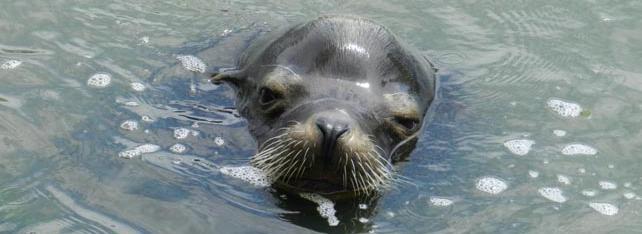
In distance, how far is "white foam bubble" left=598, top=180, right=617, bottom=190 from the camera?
6.75 m

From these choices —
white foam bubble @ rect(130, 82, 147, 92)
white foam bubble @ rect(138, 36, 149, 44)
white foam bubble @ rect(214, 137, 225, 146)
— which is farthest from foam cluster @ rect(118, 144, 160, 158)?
white foam bubble @ rect(138, 36, 149, 44)

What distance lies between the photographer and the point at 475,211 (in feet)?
20.7

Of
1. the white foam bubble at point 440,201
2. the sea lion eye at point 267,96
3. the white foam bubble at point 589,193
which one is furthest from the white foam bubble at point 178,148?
the white foam bubble at point 589,193

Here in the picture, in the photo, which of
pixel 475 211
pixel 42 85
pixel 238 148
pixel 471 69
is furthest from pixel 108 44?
pixel 475 211

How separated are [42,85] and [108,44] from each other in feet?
3.64

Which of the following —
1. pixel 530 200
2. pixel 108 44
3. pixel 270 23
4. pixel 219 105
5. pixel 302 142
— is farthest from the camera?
pixel 270 23

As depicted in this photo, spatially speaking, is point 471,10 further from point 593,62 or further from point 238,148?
point 238,148

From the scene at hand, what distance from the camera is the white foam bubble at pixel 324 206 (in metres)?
6.04

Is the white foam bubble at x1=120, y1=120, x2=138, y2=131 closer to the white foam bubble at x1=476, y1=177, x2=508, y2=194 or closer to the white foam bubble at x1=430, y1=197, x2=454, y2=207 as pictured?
the white foam bubble at x1=430, y1=197, x2=454, y2=207

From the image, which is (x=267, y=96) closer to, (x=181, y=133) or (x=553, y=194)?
(x=181, y=133)

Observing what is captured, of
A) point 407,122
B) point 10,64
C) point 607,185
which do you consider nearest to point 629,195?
point 607,185

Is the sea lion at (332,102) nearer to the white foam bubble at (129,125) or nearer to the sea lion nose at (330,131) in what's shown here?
the sea lion nose at (330,131)

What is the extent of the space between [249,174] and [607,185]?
2334 millimetres

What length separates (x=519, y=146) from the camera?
289 inches
